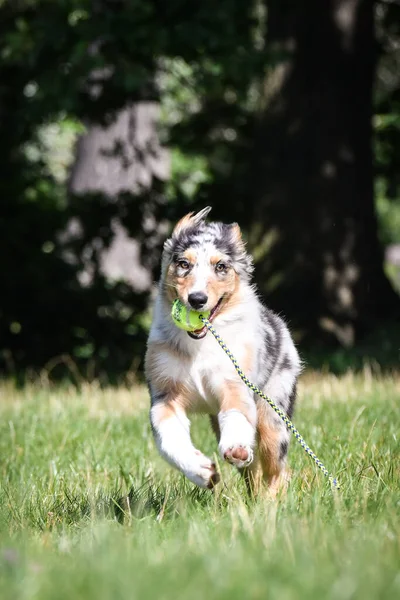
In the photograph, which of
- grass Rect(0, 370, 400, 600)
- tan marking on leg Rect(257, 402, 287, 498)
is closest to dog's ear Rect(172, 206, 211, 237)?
tan marking on leg Rect(257, 402, 287, 498)

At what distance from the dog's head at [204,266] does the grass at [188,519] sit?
3.26 ft

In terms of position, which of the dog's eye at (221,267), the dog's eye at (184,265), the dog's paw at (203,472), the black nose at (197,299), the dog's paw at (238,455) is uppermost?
the dog's eye at (184,265)

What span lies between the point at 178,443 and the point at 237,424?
0.99 ft

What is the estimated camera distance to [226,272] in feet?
17.5

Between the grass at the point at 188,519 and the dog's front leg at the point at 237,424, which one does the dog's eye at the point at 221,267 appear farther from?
the grass at the point at 188,519

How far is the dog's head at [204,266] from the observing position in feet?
16.6

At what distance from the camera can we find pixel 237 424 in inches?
184

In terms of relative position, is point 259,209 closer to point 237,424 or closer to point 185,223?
point 185,223

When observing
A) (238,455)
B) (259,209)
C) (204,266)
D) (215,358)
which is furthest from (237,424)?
(259,209)

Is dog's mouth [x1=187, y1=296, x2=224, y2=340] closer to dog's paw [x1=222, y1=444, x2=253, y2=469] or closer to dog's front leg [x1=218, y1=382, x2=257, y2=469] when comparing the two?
dog's front leg [x1=218, y1=382, x2=257, y2=469]

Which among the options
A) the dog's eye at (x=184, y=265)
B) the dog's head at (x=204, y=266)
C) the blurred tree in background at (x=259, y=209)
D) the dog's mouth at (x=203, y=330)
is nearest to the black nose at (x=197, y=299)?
the dog's head at (x=204, y=266)

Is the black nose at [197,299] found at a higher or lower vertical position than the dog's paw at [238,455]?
higher

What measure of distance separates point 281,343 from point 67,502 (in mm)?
1583

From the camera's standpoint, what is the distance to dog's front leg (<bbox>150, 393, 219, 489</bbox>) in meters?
4.49
